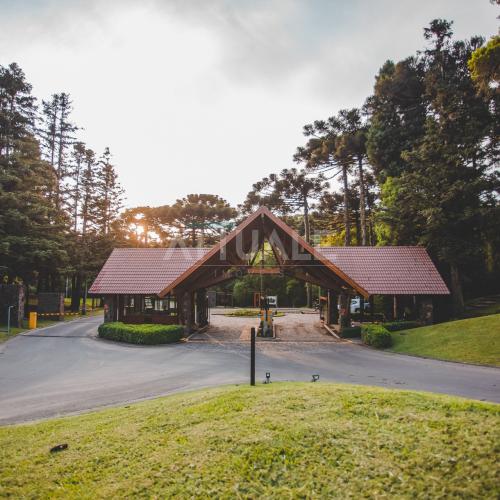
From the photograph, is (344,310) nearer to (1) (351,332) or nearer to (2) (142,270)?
(1) (351,332)

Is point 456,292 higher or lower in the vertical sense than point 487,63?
lower

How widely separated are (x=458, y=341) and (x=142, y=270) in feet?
56.9

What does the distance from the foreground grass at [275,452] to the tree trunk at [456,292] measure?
717 inches

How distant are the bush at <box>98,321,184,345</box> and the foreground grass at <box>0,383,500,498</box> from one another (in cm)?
1112

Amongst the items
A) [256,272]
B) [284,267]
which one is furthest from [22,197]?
[284,267]

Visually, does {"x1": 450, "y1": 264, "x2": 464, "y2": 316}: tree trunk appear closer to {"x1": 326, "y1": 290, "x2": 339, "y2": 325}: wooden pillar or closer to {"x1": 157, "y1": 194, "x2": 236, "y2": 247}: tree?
{"x1": 326, "y1": 290, "x2": 339, "y2": 325}: wooden pillar

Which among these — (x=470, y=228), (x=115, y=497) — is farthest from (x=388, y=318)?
(x=115, y=497)

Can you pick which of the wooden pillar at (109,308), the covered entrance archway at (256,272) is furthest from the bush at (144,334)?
the wooden pillar at (109,308)

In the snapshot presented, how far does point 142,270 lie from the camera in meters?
22.3

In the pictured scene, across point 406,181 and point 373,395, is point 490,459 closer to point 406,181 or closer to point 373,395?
point 373,395

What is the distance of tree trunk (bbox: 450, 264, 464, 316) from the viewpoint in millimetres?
21484

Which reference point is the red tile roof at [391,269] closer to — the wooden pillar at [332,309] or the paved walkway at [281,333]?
the wooden pillar at [332,309]

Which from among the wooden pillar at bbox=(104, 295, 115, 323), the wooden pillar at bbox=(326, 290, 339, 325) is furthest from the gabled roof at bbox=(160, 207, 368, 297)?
the wooden pillar at bbox=(104, 295, 115, 323)

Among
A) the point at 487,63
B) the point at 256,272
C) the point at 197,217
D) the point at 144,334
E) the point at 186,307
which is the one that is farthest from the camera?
the point at 197,217
